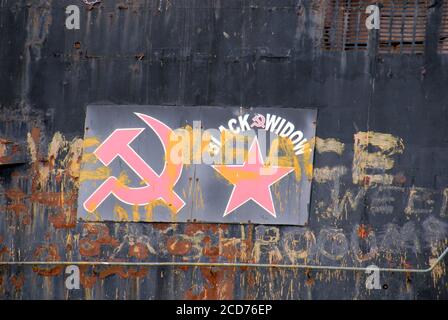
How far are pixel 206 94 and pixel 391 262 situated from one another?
244cm

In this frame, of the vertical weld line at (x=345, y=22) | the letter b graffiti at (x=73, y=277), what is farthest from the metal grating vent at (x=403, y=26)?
the letter b graffiti at (x=73, y=277)

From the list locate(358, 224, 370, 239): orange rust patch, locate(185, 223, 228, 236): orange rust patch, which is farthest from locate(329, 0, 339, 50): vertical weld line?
locate(185, 223, 228, 236): orange rust patch

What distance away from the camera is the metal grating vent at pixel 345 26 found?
422 inches

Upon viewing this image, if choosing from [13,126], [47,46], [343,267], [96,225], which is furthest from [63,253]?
[343,267]

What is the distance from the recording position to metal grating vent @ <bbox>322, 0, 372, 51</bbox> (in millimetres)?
10719

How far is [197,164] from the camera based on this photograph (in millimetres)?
10750

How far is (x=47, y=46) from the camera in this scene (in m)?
11.1

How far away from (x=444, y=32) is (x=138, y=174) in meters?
3.28

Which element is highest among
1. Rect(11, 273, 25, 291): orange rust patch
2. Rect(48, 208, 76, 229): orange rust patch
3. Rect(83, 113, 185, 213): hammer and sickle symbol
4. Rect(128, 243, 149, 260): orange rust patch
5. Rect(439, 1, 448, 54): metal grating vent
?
Rect(439, 1, 448, 54): metal grating vent

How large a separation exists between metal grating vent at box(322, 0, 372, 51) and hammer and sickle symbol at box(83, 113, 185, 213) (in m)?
1.84

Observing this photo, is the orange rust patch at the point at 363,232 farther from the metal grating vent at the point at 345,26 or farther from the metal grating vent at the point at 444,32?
the metal grating vent at the point at 444,32

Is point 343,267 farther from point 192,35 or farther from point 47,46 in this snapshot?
point 47,46

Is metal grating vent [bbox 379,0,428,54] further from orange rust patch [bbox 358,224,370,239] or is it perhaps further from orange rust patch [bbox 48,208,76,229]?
orange rust patch [bbox 48,208,76,229]

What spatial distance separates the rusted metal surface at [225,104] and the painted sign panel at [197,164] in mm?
114
